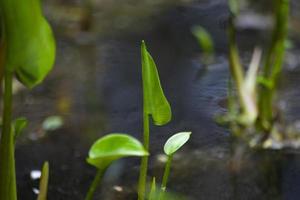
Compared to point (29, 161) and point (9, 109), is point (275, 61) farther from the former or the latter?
point (9, 109)

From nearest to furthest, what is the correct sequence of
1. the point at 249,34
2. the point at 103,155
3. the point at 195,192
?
the point at 103,155
the point at 195,192
the point at 249,34

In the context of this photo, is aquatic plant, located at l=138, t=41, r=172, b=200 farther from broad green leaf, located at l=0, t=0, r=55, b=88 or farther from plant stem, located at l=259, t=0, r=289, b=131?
plant stem, located at l=259, t=0, r=289, b=131

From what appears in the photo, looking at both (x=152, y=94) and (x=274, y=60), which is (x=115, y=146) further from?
(x=274, y=60)

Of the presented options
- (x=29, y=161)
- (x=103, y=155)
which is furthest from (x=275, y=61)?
(x=103, y=155)

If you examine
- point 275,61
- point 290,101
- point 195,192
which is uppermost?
point 275,61

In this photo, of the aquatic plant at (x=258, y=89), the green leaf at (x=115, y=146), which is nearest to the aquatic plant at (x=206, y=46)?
the aquatic plant at (x=258, y=89)

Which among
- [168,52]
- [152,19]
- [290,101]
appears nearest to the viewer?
[290,101]

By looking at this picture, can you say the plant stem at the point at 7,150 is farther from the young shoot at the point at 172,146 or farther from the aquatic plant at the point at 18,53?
the young shoot at the point at 172,146

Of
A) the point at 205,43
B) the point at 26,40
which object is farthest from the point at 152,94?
the point at 205,43
